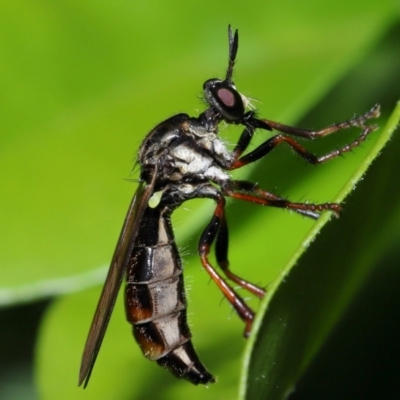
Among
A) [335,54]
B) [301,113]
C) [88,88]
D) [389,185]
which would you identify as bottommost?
[389,185]

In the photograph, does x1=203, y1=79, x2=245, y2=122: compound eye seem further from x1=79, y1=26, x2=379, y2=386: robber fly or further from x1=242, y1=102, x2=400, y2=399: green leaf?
x1=242, y1=102, x2=400, y2=399: green leaf

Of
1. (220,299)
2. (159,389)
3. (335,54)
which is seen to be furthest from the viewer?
(335,54)

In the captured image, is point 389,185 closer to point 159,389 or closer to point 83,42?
point 159,389

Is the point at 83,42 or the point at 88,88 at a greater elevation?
the point at 83,42

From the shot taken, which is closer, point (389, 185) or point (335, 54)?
point (389, 185)

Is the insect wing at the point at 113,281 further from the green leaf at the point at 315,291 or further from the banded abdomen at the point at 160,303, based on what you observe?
the green leaf at the point at 315,291

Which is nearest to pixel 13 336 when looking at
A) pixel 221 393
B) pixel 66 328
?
pixel 66 328

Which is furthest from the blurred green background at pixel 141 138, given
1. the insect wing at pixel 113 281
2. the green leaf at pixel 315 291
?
the insect wing at pixel 113 281
